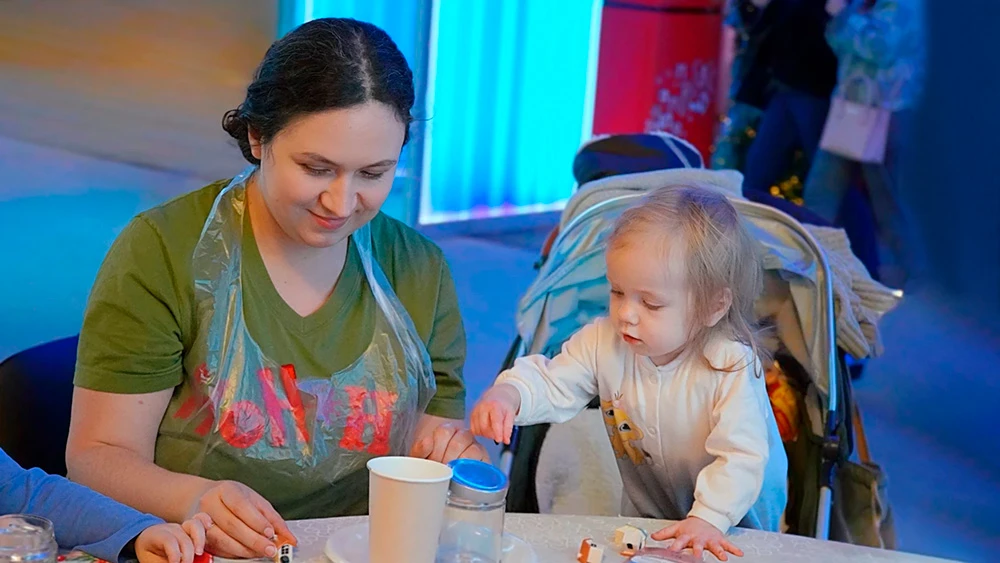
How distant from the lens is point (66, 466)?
1.59 metres

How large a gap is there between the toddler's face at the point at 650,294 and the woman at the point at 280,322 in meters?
0.29

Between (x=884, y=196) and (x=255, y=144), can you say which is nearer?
(x=255, y=144)

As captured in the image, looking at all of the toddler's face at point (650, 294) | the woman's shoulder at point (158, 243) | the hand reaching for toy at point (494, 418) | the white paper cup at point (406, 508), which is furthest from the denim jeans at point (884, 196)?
the white paper cup at point (406, 508)

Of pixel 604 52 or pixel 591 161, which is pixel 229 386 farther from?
pixel 604 52

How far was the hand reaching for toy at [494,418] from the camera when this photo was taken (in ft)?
4.90

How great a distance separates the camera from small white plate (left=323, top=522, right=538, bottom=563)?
49.8 inches

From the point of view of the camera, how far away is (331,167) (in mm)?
1510

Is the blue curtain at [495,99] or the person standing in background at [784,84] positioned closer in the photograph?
the person standing in background at [784,84]

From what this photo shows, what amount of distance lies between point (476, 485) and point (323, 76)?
0.59 m

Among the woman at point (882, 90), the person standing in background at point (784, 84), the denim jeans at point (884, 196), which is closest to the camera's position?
the woman at point (882, 90)

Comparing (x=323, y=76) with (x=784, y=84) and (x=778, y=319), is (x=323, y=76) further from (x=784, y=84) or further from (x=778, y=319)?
(x=784, y=84)

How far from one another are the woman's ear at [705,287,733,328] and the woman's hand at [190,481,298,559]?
66 centimetres

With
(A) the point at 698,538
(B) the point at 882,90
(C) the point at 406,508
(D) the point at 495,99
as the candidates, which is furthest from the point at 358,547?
(D) the point at 495,99

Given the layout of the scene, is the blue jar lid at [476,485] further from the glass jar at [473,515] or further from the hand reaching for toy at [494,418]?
the hand reaching for toy at [494,418]
